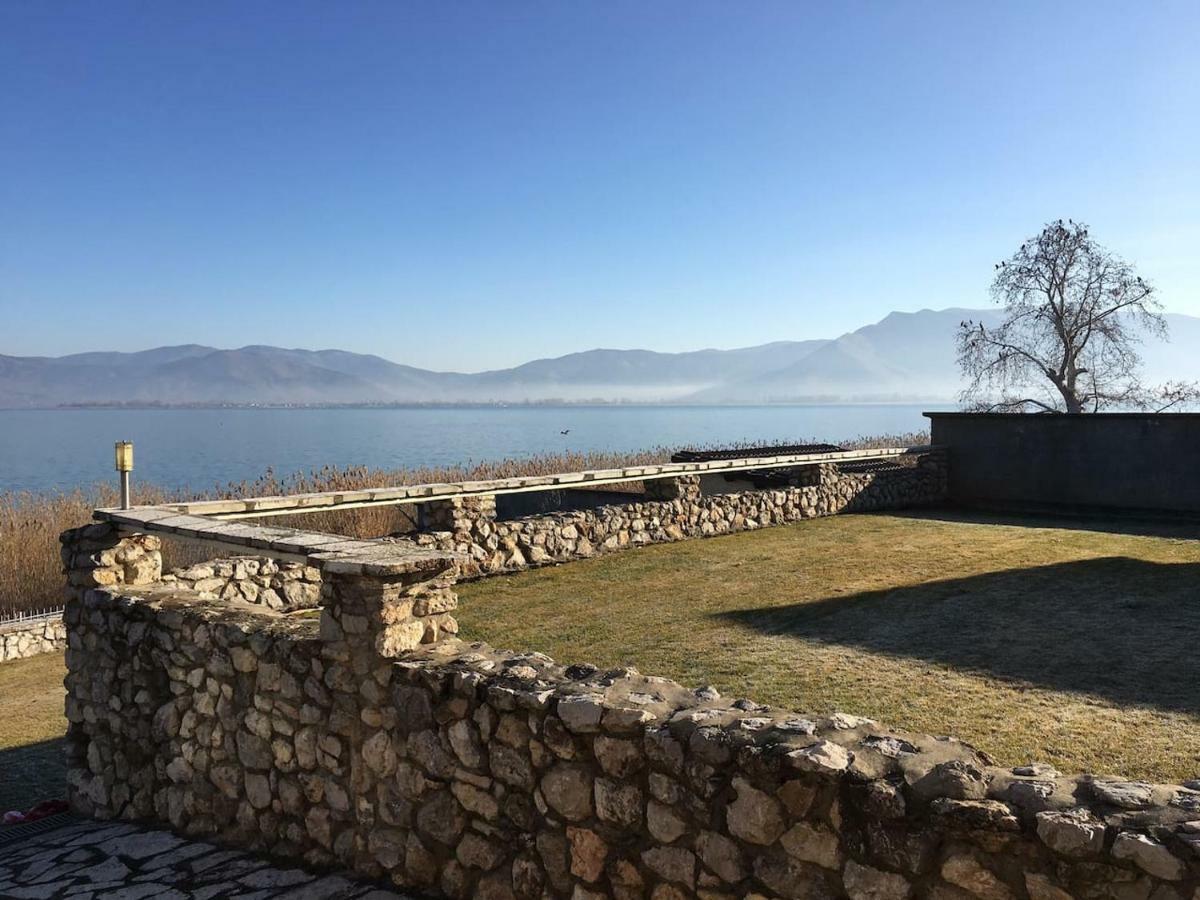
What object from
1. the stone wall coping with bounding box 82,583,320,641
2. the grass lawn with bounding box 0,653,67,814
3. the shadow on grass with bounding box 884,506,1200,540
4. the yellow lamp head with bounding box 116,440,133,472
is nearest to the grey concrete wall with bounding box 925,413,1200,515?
the shadow on grass with bounding box 884,506,1200,540

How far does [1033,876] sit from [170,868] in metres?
4.61

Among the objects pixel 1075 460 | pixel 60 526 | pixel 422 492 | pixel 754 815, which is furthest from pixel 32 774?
pixel 1075 460

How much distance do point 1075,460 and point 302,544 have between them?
16.3m

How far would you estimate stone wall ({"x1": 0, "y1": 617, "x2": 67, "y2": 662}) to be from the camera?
10.3 meters

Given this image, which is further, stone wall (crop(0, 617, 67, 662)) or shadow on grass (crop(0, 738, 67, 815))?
stone wall (crop(0, 617, 67, 662))

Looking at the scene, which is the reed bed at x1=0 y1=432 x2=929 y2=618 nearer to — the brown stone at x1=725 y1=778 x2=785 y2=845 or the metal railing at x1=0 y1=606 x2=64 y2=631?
the metal railing at x1=0 y1=606 x2=64 y2=631

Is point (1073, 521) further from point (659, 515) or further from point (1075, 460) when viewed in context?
point (659, 515)

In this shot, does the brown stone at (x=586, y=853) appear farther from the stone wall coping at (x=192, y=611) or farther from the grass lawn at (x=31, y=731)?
the grass lawn at (x=31, y=731)

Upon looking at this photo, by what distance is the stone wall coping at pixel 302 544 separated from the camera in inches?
180

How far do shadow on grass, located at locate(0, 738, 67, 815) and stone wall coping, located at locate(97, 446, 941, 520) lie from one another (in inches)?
90.1

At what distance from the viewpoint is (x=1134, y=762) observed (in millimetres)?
4836

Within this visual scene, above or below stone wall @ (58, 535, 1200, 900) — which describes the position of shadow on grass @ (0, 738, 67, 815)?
below

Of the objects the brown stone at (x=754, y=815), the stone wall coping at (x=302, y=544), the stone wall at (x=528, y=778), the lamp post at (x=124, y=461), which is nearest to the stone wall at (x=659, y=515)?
the stone wall coping at (x=302, y=544)

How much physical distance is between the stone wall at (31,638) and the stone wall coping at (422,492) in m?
2.75
